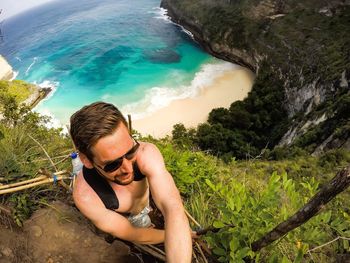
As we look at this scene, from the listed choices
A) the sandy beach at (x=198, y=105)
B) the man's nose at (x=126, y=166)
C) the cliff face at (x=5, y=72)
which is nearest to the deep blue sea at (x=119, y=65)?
the sandy beach at (x=198, y=105)

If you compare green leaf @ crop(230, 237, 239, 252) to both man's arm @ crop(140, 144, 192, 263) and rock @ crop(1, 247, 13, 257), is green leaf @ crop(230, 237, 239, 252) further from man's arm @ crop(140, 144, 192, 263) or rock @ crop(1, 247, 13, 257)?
rock @ crop(1, 247, 13, 257)

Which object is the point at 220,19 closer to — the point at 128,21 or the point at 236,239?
the point at 128,21

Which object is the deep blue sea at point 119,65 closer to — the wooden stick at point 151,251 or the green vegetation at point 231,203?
the green vegetation at point 231,203

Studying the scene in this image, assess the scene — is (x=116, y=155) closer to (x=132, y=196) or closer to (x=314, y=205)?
(x=132, y=196)

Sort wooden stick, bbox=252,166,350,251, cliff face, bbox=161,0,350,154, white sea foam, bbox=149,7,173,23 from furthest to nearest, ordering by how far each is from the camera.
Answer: white sea foam, bbox=149,7,173,23
cliff face, bbox=161,0,350,154
wooden stick, bbox=252,166,350,251

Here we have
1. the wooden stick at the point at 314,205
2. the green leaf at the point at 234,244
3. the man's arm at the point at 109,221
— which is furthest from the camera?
the man's arm at the point at 109,221

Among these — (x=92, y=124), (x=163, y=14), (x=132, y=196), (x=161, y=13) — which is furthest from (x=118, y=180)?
(x=161, y=13)

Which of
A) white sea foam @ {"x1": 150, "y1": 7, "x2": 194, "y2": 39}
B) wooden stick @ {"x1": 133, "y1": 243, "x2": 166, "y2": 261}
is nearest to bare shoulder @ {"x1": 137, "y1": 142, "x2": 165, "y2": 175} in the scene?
wooden stick @ {"x1": 133, "y1": 243, "x2": 166, "y2": 261}

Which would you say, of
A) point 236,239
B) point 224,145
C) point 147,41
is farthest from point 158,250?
point 147,41
